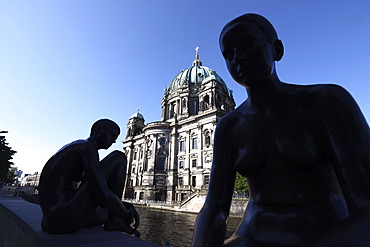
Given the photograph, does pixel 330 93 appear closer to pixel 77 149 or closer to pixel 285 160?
pixel 285 160

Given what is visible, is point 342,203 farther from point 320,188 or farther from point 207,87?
point 207,87

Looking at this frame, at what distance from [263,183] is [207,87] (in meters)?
33.7

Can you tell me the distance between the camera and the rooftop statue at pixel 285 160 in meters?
0.77

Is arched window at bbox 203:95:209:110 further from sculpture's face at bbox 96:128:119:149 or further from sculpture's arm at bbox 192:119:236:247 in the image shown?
sculpture's arm at bbox 192:119:236:247

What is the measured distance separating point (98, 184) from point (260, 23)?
242 centimetres

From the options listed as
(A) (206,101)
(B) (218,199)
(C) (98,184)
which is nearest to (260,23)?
(B) (218,199)

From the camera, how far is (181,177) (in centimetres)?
3020

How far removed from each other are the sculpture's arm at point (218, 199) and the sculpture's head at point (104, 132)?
6.66ft

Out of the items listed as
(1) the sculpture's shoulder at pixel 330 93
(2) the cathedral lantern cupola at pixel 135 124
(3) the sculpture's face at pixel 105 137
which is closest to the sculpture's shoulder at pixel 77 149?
(3) the sculpture's face at pixel 105 137

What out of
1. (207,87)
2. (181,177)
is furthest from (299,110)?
(207,87)

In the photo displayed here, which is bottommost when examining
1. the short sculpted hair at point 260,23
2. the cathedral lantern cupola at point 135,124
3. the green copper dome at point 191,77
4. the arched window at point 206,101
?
the short sculpted hair at point 260,23

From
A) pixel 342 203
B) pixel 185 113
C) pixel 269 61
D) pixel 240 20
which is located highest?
pixel 185 113

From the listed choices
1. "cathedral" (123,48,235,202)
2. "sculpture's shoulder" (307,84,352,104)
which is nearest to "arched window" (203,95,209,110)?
"cathedral" (123,48,235,202)

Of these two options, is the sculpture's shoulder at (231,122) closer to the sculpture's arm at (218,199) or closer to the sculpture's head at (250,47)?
the sculpture's arm at (218,199)
